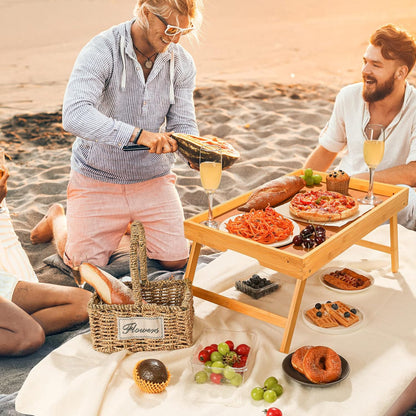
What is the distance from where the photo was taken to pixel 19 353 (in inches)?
99.4

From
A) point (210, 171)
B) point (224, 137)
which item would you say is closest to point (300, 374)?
point (210, 171)

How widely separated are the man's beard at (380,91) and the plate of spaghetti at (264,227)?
1559 mm

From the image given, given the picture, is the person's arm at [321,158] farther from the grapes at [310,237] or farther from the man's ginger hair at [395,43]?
the grapes at [310,237]

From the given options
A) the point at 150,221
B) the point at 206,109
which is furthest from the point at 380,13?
the point at 150,221

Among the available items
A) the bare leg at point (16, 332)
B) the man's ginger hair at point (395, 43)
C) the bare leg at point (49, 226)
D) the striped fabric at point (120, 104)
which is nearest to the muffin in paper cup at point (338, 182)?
the striped fabric at point (120, 104)

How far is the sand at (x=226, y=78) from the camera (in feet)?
15.7

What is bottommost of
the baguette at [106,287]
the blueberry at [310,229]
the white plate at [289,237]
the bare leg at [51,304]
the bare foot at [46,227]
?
the bare foot at [46,227]

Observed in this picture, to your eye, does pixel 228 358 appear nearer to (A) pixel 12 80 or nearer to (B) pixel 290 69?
(A) pixel 12 80

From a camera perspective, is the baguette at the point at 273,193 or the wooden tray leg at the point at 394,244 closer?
the baguette at the point at 273,193

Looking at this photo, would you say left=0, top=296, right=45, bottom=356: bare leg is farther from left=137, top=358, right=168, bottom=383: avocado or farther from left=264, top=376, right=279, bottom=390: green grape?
left=264, top=376, right=279, bottom=390: green grape

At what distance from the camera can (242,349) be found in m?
2.10

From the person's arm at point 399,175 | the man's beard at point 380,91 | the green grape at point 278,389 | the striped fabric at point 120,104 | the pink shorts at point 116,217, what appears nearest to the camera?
the green grape at point 278,389

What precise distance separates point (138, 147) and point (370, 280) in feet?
4.21

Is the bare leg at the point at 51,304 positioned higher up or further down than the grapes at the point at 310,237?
further down
